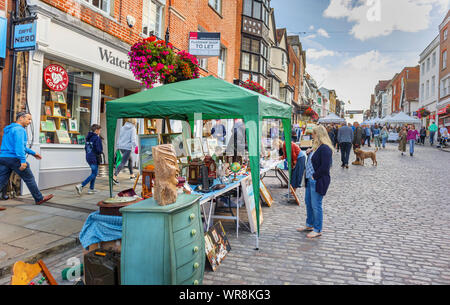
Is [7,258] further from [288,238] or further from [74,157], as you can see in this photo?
[74,157]

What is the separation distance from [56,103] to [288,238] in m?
6.95

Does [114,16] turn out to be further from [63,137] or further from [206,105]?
[206,105]

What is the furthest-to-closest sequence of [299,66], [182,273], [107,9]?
[299,66], [107,9], [182,273]

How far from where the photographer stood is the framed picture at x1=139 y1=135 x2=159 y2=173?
528 centimetres

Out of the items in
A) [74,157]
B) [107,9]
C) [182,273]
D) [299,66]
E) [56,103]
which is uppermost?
[299,66]

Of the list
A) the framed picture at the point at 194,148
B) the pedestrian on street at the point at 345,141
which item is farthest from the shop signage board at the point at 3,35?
the pedestrian on street at the point at 345,141

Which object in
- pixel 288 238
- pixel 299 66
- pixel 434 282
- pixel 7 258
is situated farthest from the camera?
pixel 299 66

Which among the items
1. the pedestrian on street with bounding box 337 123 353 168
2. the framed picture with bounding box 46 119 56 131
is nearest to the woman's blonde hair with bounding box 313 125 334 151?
the framed picture with bounding box 46 119 56 131

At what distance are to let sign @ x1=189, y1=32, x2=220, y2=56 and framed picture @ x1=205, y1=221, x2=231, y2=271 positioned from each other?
8.32 metres

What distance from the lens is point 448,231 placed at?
5.40 meters

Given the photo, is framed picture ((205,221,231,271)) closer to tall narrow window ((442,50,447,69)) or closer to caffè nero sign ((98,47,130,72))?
caffè nero sign ((98,47,130,72))

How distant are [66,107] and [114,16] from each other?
3.33 metres

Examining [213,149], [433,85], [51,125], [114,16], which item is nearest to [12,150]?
[51,125]
